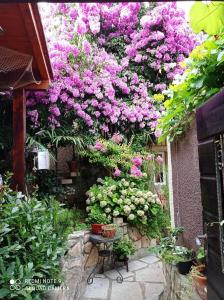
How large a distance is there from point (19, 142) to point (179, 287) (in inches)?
112

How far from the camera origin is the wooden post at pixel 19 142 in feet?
13.4

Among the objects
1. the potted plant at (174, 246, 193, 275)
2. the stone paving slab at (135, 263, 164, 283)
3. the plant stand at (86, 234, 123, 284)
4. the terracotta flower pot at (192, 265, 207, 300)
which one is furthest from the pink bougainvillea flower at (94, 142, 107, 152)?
the terracotta flower pot at (192, 265, 207, 300)

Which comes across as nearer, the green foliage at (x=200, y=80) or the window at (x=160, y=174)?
the green foliage at (x=200, y=80)

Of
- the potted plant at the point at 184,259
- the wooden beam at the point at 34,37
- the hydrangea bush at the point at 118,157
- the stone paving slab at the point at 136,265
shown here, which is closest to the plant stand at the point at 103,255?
the stone paving slab at the point at 136,265

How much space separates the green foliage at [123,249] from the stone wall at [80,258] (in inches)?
7.8

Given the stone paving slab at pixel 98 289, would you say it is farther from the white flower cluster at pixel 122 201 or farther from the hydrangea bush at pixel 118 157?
the hydrangea bush at pixel 118 157

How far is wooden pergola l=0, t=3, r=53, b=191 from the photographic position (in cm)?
277

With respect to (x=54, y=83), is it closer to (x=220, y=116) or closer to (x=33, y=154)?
(x=33, y=154)

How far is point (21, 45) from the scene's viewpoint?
3355 mm

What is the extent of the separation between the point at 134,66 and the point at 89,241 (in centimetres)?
478

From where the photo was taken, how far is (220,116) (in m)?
1.71

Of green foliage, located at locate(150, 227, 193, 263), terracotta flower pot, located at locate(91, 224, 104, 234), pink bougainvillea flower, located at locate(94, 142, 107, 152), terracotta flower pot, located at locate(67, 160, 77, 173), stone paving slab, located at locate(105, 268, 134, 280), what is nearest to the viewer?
green foliage, located at locate(150, 227, 193, 263)

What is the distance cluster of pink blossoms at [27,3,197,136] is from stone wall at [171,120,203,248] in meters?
2.72

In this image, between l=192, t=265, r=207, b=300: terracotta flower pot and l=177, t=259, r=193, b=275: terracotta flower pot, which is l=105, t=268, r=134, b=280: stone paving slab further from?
l=192, t=265, r=207, b=300: terracotta flower pot
